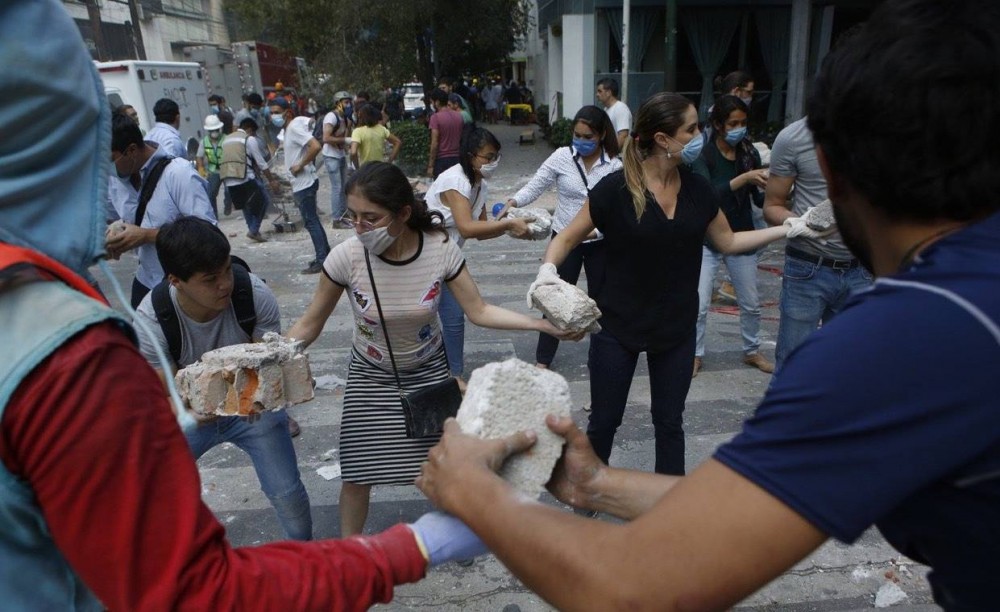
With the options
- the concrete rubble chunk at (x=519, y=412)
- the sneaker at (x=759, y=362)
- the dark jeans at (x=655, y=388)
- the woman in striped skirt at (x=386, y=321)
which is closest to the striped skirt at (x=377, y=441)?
the woman in striped skirt at (x=386, y=321)

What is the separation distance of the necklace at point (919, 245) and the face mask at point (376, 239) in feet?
7.91

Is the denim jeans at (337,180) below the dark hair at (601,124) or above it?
below

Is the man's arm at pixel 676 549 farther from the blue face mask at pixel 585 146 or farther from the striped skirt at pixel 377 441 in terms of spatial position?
the blue face mask at pixel 585 146

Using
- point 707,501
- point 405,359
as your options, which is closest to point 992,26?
point 707,501

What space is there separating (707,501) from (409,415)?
2.09 m

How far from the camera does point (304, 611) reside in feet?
3.69

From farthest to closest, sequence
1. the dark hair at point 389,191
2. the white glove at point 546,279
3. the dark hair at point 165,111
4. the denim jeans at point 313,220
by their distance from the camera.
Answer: the denim jeans at point 313,220
the dark hair at point 165,111
the white glove at point 546,279
the dark hair at point 389,191

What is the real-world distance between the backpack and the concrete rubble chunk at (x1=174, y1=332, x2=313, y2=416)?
355 millimetres

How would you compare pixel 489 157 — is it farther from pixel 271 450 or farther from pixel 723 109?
pixel 271 450

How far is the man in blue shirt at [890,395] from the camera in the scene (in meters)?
0.91

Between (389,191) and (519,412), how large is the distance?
181cm

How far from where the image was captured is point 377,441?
311cm

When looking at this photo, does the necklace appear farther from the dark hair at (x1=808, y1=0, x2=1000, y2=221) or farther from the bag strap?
the bag strap

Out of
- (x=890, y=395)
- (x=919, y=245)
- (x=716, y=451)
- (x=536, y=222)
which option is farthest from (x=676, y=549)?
(x=536, y=222)
